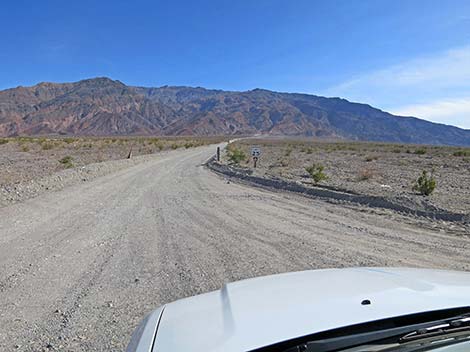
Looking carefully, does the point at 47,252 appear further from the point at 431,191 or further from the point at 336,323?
the point at 431,191

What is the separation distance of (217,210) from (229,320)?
28.7 feet

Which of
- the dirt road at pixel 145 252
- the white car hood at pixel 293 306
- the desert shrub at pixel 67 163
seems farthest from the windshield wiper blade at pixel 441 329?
the desert shrub at pixel 67 163

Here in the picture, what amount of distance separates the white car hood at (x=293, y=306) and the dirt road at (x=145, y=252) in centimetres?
178

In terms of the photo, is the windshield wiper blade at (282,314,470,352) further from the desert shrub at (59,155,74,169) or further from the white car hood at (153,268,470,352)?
the desert shrub at (59,155,74,169)

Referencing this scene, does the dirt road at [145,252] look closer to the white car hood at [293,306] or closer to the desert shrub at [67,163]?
the white car hood at [293,306]

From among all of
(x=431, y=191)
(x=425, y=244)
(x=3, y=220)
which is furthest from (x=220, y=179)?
(x=425, y=244)

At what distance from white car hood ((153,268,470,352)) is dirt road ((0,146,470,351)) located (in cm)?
178

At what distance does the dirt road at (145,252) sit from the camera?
438 cm

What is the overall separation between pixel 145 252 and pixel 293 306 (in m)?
5.13

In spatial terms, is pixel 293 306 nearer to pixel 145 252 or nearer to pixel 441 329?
pixel 441 329

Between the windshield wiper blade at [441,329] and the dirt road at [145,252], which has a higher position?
the windshield wiper blade at [441,329]

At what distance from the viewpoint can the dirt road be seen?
4379mm

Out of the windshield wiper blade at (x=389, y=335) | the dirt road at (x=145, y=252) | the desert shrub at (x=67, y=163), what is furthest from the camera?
the desert shrub at (x=67, y=163)

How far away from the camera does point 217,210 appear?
1089cm
